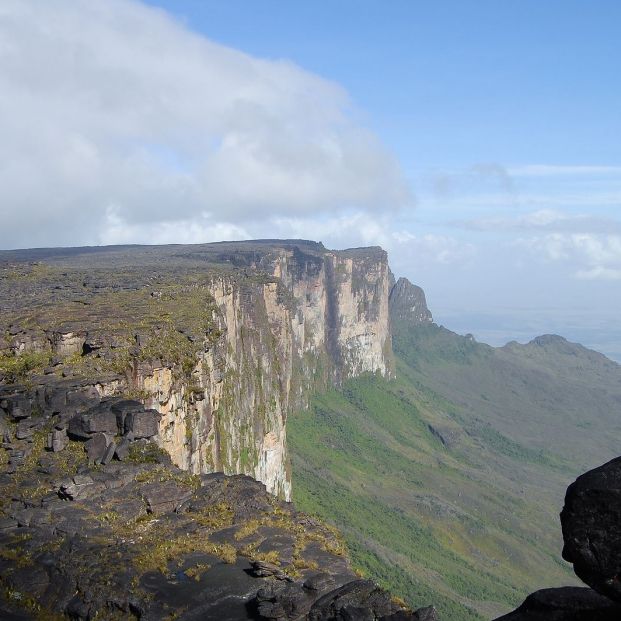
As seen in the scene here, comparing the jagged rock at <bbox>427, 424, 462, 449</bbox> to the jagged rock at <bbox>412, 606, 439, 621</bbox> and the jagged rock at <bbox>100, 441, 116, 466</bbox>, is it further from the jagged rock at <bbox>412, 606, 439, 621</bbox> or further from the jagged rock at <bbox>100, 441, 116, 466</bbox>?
the jagged rock at <bbox>412, 606, 439, 621</bbox>

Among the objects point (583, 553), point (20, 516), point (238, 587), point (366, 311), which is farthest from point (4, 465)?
point (366, 311)

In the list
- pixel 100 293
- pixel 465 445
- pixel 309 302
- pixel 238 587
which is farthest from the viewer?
pixel 465 445

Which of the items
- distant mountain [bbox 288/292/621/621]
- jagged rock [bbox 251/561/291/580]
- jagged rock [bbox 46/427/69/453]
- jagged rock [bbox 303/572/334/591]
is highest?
jagged rock [bbox 46/427/69/453]

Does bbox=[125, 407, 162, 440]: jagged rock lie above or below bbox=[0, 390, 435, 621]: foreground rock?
above

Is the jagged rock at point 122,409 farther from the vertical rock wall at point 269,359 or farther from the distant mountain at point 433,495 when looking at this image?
the distant mountain at point 433,495

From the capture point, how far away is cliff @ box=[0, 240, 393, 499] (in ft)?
134

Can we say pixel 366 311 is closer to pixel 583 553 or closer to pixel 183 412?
pixel 183 412

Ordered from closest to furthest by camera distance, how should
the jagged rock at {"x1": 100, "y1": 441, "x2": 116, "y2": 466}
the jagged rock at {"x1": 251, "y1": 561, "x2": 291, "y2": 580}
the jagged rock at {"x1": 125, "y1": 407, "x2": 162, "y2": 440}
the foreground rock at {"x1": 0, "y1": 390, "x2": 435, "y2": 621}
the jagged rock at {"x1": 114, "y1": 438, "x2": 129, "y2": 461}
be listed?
the foreground rock at {"x1": 0, "y1": 390, "x2": 435, "y2": 621}, the jagged rock at {"x1": 251, "y1": 561, "x2": 291, "y2": 580}, the jagged rock at {"x1": 100, "y1": 441, "x2": 116, "y2": 466}, the jagged rock at {"x1": 114, "y1": 438, "x2": 129, "y2": 461}, the jagged rock at {"x1": 125, "y1": 407, "x2": 162, "y2": 440}

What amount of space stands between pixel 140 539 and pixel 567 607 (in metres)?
16.4

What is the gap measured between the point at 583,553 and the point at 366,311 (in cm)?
17664

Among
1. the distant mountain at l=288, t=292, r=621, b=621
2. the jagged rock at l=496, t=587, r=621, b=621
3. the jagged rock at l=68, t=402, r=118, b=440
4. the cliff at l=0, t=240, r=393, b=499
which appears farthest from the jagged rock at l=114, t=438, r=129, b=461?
the distant mountain at l=288, t=292, r=621, b=621

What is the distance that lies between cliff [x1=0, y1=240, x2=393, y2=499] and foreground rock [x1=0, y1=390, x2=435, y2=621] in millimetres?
3943

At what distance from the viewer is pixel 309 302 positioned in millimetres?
169000

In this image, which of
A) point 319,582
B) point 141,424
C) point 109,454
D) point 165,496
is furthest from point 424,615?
point 141,424
